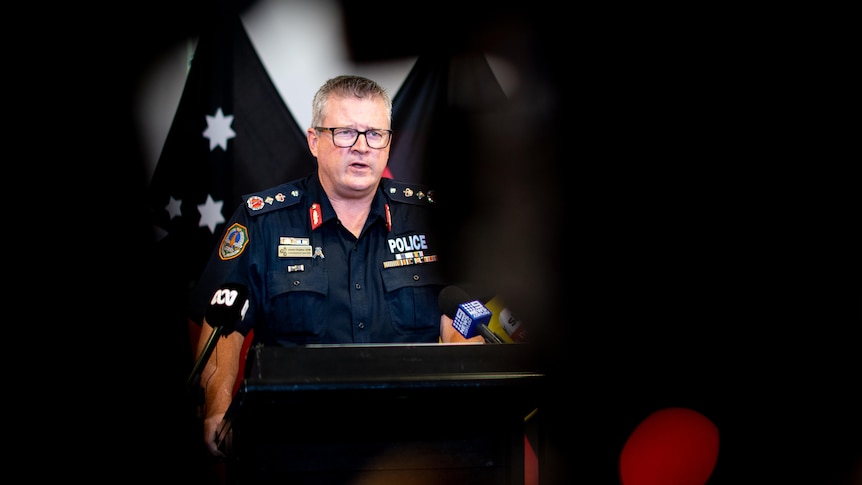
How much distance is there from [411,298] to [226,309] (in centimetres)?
115

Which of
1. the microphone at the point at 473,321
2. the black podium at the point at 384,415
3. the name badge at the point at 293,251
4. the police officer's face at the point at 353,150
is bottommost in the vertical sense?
the black podium at the point at 384,415

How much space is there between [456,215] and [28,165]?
1.42m

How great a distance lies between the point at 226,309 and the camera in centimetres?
124

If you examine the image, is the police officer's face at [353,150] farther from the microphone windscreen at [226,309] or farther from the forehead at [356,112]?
the microphone windscreen at [226,309]

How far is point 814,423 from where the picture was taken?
5.66 ft

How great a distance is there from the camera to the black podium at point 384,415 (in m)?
1.08

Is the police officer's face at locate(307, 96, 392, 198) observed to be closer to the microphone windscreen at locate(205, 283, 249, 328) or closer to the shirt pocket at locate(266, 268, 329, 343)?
the shirt pocket at locate(266, 268, 329, 343)

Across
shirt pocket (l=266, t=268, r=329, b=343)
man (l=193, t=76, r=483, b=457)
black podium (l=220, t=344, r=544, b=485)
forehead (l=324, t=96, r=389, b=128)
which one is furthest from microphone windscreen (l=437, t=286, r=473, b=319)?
forehead (l=324, t=96, r=389, b=128)

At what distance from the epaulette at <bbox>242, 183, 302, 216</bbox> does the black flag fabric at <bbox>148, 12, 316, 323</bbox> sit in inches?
9.4

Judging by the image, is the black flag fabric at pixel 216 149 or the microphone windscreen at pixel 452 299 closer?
the microphone windscreen at pixel 452 299

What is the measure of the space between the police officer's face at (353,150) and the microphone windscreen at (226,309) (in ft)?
3.52

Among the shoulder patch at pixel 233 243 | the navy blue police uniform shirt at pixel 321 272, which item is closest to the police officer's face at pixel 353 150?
the navy blue police uniform shirt at pixel 321 272

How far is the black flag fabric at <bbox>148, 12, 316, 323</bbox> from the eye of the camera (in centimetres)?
251

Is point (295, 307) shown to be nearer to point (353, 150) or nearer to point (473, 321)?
point (353, 150)
